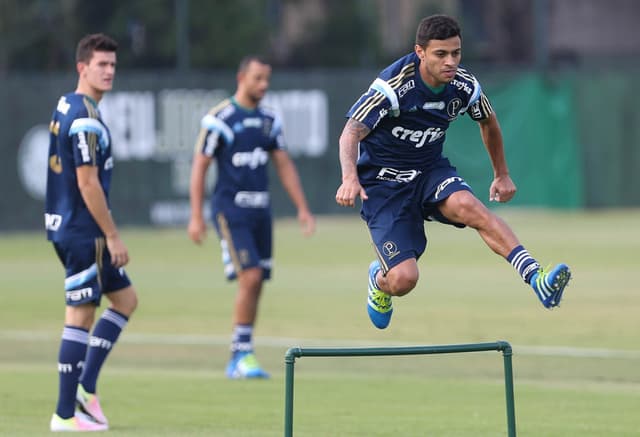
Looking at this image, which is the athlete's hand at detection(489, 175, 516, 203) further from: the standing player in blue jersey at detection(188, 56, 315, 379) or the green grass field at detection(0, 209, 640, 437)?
the standing player in blue jersey at detection(188, 56, 315, 379)

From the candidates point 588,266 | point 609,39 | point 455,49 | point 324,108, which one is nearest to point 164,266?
point 588,266

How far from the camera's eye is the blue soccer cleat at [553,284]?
8.15 metres

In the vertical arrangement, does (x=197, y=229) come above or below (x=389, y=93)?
below

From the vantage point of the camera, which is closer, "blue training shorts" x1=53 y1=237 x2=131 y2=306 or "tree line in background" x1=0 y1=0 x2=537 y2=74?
"blue training shorts" x1=53 y1=237 x2=131 y2=306

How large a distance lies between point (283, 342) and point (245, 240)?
7.12ft

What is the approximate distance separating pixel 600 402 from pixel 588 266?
1100cm

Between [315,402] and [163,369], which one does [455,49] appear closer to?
[315,402]

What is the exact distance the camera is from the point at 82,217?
942 centimetres

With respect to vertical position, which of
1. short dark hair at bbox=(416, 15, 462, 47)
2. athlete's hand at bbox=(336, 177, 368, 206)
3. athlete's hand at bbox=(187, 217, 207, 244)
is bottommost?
athlete's hand at bbox=(187, 217, 207, 244)

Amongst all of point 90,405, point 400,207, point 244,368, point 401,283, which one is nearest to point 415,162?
point 400,207

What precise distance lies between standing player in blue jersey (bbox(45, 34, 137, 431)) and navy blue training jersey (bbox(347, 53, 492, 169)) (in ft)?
5.46

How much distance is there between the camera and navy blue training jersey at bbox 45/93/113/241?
30.2 ft

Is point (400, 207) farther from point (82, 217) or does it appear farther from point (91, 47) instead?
point (91, 47)

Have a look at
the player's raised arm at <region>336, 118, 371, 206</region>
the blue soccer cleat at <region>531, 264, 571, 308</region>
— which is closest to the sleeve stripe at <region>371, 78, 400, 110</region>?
the player's raised arm at <region>336, 118, 371, 206</region>
